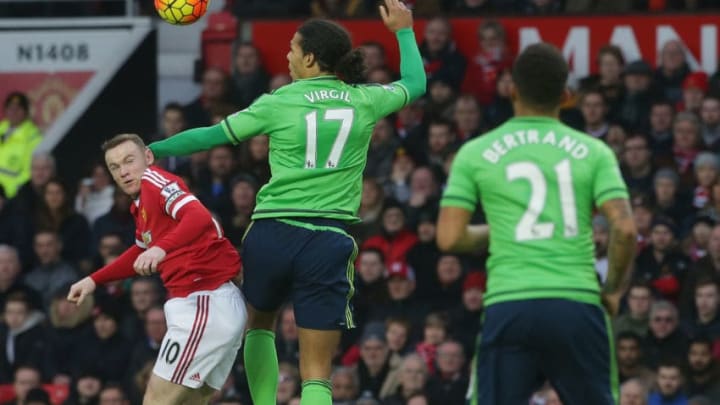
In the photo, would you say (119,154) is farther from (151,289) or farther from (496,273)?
(151,289)

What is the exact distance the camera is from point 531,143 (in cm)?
792

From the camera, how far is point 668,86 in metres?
16.2

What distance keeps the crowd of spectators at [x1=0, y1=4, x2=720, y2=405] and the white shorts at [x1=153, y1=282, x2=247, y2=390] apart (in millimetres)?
4297

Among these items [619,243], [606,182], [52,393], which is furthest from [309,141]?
[52,393]

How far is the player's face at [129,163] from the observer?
9.55 meters

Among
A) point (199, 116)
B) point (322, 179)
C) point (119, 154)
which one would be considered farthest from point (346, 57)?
point (199, 116)

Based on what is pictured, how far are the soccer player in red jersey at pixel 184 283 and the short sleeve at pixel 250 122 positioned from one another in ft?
1.24

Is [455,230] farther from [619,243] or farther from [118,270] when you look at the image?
[118,270]

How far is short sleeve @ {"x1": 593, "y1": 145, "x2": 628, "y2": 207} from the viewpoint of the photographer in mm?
7844

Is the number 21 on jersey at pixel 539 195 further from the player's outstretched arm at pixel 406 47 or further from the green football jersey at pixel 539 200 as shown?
the player's outstretched arm at pixel 406 47

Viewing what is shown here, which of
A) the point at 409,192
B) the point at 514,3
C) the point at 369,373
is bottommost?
the point at 369,373

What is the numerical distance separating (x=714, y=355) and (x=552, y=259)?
6067 millimetres

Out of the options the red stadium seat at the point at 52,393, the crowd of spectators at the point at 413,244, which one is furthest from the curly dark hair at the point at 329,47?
the red stadium seat at the point at 52,393

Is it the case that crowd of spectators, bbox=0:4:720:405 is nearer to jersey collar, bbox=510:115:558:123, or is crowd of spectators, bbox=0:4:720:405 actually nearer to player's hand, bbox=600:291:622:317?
player's hand, bbox=600:291:622:317
